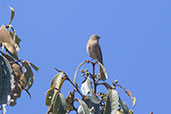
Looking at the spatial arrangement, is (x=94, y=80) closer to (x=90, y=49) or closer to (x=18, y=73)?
(x=18, y=73)

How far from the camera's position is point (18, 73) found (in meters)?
2.54

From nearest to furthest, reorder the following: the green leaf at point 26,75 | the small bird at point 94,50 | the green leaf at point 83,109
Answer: the green leaf at point 83,109, the green leaf at point 26,75, the small bird at point 94,50

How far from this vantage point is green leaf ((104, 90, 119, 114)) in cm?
244

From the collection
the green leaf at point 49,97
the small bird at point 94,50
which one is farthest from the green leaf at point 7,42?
the small bird at point 94,50

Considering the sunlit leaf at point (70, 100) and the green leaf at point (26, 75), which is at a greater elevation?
the green leaf at point (26, 75)

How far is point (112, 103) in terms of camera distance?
249 cm

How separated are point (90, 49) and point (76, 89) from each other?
487 centimetres

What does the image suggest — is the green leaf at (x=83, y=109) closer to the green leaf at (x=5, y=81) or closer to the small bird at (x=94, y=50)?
the green leaf at (x=5, y=81)

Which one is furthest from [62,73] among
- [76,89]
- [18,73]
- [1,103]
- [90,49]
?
[90,49]

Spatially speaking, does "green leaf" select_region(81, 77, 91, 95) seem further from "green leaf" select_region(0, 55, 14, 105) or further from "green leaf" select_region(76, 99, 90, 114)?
"green leaf" select_region(0, 55, 14, 105)

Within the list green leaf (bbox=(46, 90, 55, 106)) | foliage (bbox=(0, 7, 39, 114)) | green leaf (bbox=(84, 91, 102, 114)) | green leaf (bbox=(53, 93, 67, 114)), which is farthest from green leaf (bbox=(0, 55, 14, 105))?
green leaf (bbox=(84, 91, 102, 114))

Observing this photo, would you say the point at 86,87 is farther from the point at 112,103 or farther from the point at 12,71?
the point at 12,71

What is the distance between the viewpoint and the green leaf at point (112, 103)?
244 centimetres

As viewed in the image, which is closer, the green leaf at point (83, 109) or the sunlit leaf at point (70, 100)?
the green leaf at point (83, 109)
